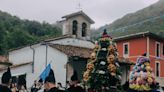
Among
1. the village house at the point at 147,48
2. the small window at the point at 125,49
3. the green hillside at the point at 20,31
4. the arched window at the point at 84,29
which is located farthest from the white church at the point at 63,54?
the green hillside at the point at 20,31

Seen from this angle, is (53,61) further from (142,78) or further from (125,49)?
(142,78)

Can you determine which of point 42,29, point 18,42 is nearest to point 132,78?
point 18,42

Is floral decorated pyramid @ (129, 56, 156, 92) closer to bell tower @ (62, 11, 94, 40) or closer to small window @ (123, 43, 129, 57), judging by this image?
bell tower @ (62, 11, 94, 40)

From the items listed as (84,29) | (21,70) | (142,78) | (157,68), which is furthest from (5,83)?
(157,68)

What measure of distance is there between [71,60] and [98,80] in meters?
14.0

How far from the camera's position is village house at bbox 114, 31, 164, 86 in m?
45.0

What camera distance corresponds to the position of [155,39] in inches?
1823

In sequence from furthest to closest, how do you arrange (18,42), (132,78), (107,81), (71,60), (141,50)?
(18,42), (141,50), (71,60), (107,81), (132,78)

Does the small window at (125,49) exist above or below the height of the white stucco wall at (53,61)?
above

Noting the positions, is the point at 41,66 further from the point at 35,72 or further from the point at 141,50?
the point at 141,50

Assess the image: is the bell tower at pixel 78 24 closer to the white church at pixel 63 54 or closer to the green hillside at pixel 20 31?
the white church at pixel 63 54

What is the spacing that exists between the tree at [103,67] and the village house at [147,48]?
2747 centimetres

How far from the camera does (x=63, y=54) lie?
1232 inches

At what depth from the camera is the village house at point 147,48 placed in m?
45.0
